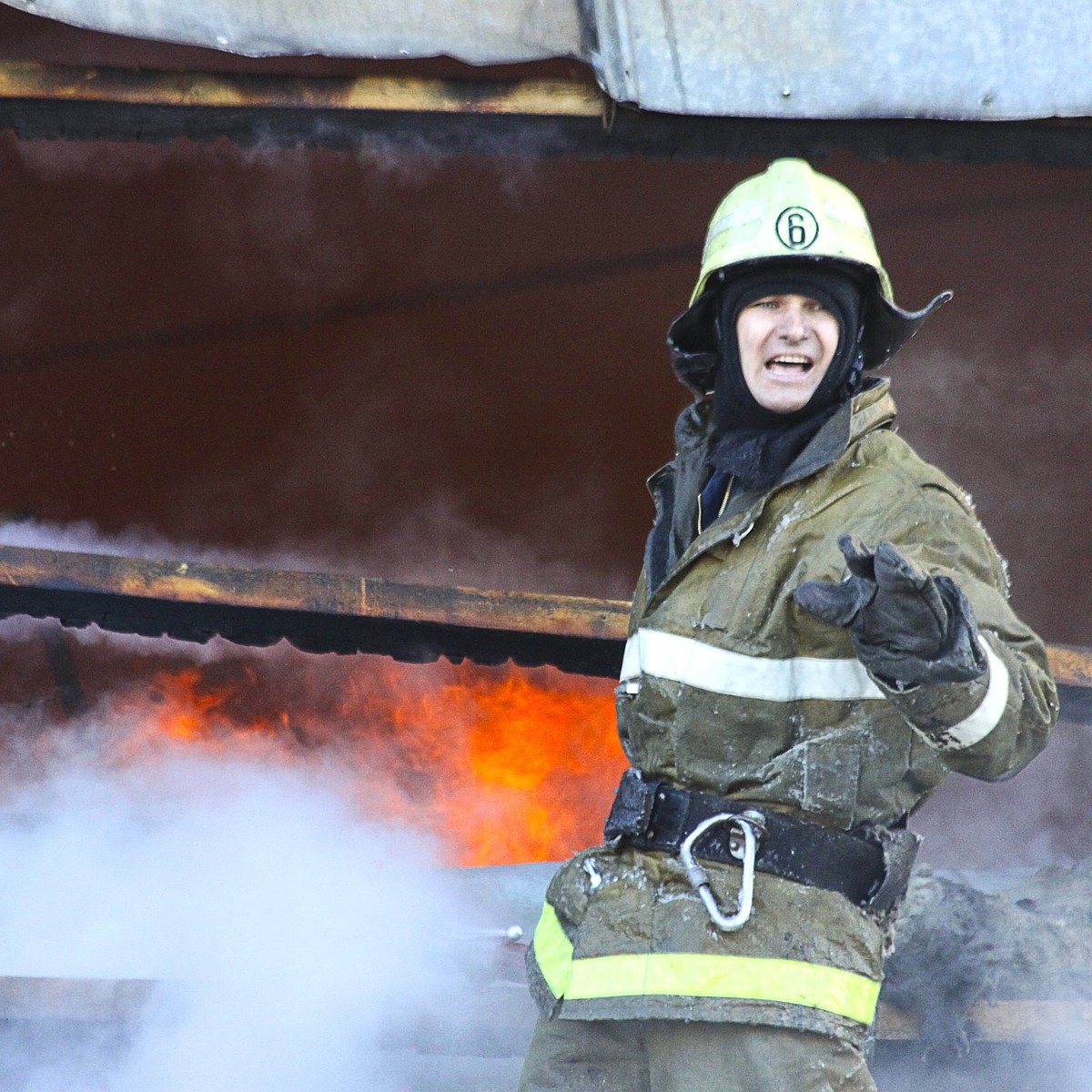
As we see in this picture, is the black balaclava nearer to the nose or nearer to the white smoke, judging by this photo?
the nose

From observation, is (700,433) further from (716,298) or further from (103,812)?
(103,812)

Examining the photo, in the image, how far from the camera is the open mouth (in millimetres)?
2135

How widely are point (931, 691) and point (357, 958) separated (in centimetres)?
252

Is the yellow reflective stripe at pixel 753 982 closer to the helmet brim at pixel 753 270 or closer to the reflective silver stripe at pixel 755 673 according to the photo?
the reflective silver stripe at pixel 755 673

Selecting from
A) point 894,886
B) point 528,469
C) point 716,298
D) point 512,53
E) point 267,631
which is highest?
point 512,53

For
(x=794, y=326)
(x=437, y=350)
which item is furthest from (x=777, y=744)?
(x=437, y=350)

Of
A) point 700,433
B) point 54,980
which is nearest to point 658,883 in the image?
point 700,433

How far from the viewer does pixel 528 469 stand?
15.7 ft

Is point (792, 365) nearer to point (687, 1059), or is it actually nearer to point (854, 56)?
point (687, 1059)

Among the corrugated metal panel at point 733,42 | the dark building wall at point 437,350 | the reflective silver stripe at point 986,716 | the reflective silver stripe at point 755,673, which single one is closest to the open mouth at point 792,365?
the reflective silver stripe at point 755,673

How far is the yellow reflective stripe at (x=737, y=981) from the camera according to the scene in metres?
1.89

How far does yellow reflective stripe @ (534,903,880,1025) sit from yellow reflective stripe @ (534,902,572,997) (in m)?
0.07

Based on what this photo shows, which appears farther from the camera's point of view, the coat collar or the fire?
the fire

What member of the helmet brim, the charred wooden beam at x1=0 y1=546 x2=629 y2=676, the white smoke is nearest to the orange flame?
the white smoke
